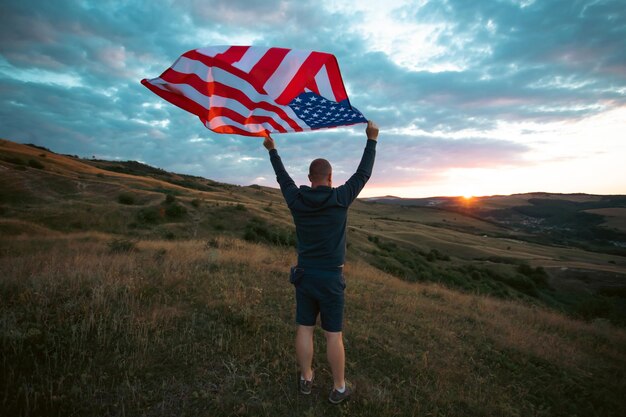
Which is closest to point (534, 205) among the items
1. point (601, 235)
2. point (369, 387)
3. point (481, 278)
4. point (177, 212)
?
point (601, 235)

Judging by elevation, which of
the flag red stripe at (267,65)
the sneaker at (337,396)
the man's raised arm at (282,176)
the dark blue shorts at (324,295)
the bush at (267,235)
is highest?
the flag red stripe at (267,65)

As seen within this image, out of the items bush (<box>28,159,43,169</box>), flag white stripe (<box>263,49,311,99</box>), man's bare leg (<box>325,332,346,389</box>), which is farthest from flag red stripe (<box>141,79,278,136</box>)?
bush (<box>28,159,43,169</box>)

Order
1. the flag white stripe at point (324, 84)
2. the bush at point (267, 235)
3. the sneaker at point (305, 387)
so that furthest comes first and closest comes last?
1. the bush at point (267, 235)
2. the flag white stripe at point (324, 84)
3. the sneaker at point (305, 387)

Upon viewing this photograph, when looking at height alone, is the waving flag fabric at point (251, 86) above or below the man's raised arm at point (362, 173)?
above

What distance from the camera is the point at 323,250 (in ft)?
11.9

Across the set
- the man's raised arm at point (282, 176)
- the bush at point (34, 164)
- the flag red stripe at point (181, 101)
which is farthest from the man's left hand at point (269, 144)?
the bush at point (34, 164)

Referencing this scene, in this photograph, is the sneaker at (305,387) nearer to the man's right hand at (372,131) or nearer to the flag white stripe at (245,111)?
the man's right hand at (372,131)

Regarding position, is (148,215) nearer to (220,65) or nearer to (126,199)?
(126,199)

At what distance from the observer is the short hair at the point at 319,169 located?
3723mm

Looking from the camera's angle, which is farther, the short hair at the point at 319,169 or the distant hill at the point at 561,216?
the distant hill at the point at 561,216

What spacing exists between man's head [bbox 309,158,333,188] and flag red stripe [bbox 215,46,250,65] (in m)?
2.71

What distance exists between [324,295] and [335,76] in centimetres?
354

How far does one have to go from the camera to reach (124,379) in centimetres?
375

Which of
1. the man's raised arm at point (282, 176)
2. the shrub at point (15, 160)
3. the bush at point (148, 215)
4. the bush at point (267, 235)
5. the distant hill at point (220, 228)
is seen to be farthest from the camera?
the shrub at point (15, 160)
